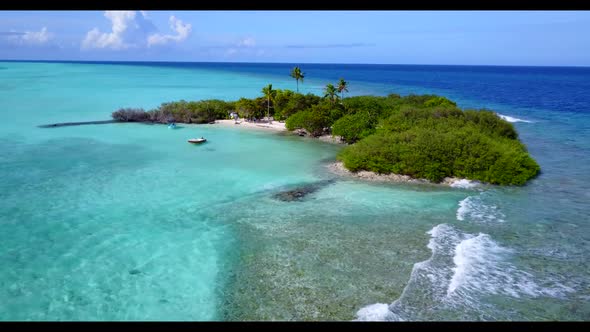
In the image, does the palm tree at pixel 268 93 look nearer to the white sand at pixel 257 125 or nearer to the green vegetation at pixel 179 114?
the white sand at pixel 257 125

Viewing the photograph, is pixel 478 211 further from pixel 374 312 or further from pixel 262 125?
pixel 262 125

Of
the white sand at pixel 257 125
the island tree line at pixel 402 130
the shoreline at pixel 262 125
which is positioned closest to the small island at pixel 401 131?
the island tree line at pixel 402 130

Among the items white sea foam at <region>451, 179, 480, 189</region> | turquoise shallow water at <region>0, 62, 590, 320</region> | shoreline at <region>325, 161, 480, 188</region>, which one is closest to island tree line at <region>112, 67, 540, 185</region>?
shoreline at <region>325, 161, 480, 188</region>

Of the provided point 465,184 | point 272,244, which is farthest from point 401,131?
point 272,244

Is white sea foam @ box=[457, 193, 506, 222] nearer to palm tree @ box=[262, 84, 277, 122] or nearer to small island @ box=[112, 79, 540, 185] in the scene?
small island @ box=[112, 79, 540, 185]

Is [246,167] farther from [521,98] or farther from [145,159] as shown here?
[521,98]
